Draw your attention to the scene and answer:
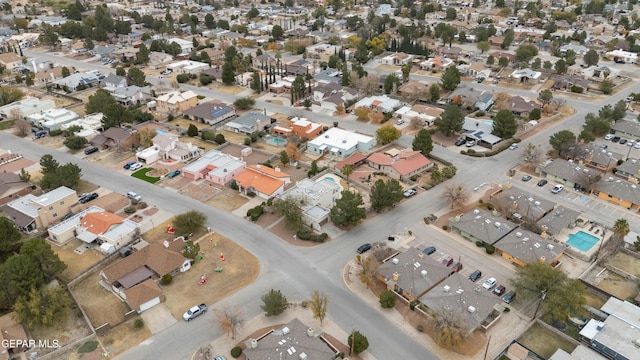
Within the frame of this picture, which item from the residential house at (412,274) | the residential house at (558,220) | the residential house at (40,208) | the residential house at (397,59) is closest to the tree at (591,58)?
the residential house at (397,59)

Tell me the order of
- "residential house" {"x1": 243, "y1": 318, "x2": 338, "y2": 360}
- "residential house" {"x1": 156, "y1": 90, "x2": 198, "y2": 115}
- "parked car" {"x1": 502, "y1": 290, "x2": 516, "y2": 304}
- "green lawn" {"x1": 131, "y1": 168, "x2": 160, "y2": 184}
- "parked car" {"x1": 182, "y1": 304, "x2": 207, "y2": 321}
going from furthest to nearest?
"residential house" {"x1": 156, "y1": 90, "x2": 198, "y2": 115}
"green lawn" {"x1": 131, "y1": 168, "x2": 160, "y2": 184}
"parked car" {"x1": 502, "y1": 290, "x2": 516, "y2": 304}
"parked car" {"x1": 182, "y1": 304, "x2": 207, "y2": 321}
"residential house" {"x1": 243, "y1": 318, "x2": 338, "y2": 360}

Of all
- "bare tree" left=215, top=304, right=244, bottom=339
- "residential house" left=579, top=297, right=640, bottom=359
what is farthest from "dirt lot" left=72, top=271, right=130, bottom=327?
"residential house" left=579, top=297, right=640, bottom=359

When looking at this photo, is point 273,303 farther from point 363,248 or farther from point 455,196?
point 455,196

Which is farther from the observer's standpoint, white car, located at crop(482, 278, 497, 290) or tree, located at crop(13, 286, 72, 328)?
white car, located at crop(482, 278, 497, 290)

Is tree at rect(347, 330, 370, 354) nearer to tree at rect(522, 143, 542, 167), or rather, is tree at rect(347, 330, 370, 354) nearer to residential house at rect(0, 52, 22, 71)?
tree at rect(522, 143, 542, 167)

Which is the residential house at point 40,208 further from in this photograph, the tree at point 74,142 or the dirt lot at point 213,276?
the dirt lot at point 213,276

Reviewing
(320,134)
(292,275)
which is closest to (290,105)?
(320,134)

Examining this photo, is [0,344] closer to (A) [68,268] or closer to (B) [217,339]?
(A) [68,268]
